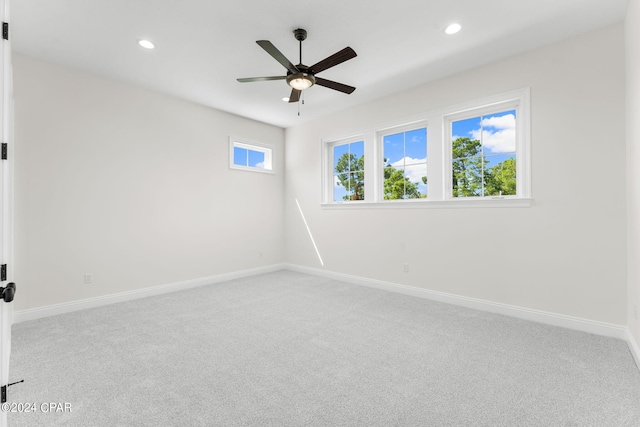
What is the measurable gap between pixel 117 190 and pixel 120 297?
53.6 inches

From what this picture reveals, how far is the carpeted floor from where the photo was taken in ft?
5.48

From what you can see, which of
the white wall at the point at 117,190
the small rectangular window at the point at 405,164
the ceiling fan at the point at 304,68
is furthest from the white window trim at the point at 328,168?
the ceiling fan at the point at 304,68

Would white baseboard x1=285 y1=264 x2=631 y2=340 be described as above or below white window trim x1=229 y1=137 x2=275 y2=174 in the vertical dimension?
below

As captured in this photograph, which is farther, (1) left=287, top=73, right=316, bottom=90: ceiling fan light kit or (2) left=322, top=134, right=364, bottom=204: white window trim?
(2) left=322, top=134, right=364, bottom=204: white window trim

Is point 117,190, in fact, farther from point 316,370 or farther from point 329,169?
point 316,370

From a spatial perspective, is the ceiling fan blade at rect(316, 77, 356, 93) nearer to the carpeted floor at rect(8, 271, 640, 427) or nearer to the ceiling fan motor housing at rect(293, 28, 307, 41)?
the ceiling fan motor housing at rect(293, 28, 307, 41)

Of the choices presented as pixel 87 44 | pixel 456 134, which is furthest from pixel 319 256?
pixel 87 44

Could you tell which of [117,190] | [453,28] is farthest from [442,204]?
[117,190]

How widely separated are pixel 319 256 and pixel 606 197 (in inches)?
148

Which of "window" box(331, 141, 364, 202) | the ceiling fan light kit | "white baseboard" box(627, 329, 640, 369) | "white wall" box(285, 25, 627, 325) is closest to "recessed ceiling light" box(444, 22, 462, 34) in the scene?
"white wall" box(285, 25, 627, 325)

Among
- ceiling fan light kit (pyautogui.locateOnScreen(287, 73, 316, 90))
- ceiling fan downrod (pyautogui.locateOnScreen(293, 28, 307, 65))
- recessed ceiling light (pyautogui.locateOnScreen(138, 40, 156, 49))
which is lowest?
ceiling fan light kit (pyautogui.locateOnScreen(287, 73, 316, 90))

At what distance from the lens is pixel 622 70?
8.58 ft

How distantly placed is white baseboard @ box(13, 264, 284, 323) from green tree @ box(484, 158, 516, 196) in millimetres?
3900

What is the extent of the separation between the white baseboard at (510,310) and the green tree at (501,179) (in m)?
1.26
